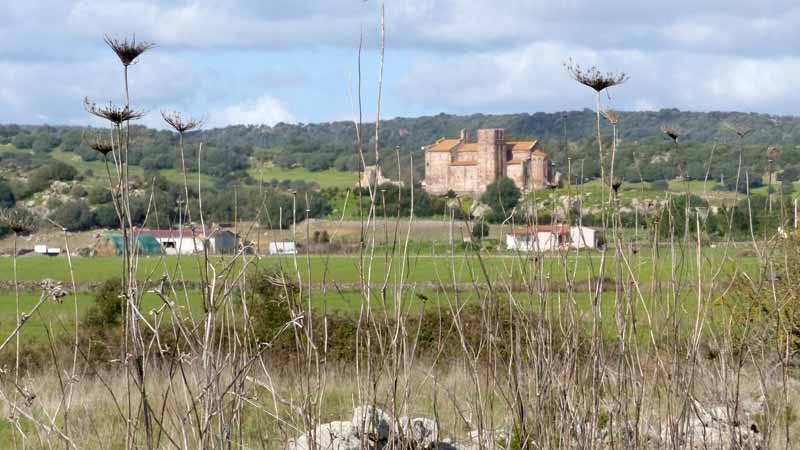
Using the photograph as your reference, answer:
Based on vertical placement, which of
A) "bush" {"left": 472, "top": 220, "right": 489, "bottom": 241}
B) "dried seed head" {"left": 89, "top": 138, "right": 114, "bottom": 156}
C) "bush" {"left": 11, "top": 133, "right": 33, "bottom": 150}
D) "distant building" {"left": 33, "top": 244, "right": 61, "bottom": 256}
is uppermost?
"bush" {"left": 11, "top": 133, "right": 33, "bottom": 150}

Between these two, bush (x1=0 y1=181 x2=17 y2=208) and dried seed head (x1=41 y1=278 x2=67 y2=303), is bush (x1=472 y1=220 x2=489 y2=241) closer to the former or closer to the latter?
dried seed head (x1=41 y1=278 x2=67 y2=303)

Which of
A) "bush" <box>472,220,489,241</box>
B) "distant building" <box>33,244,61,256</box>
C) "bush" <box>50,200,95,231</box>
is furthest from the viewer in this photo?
"bush" <box>50,200,95,231</box>

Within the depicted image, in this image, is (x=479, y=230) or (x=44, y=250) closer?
(x=479, y=230)

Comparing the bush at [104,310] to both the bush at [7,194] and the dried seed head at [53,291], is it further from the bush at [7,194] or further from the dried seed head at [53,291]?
the bush at [7,194]

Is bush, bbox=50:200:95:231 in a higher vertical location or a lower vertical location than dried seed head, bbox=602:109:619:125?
lower

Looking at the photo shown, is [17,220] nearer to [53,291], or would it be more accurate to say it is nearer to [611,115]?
[53,291]

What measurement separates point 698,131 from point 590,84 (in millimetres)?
127698

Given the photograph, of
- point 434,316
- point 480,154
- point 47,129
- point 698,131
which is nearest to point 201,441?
point 434,316

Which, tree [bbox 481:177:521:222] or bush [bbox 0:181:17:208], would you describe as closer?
tree [bbox 481:177:521:222]

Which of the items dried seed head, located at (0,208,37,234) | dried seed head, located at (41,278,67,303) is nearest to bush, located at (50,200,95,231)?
dried seed head, located at (0,208,37,234)

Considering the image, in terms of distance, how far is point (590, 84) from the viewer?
3.23m

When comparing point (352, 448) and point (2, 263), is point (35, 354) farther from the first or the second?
point (2, 263)

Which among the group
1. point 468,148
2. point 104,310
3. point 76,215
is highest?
point 468,148

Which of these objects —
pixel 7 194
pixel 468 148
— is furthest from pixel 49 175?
pixel 468 148
